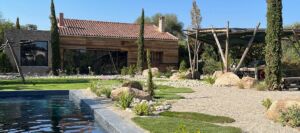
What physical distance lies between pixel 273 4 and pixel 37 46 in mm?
20256

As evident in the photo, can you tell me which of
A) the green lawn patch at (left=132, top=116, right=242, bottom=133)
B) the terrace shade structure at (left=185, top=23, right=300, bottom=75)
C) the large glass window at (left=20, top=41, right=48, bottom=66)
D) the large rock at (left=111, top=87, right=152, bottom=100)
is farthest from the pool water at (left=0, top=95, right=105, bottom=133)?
the large glass window at (left=20, top=41, right=48, bottom=66)

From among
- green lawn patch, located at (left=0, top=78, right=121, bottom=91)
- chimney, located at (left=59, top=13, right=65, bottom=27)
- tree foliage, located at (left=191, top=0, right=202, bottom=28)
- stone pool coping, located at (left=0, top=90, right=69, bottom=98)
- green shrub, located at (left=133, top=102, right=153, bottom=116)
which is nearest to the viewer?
green shrub, located at (left=133, top=102, right=153, bottom=116)

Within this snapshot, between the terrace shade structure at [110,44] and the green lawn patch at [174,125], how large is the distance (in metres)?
23.9

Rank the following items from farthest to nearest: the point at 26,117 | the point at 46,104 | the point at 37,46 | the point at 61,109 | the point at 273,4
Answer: the point at 37,46 < the point at 273,4 < the point at 46,104 < the point at 61,109 < the point at 26,117

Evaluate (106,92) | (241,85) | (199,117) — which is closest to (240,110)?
(199,117)

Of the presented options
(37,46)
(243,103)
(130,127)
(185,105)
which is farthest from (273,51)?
(37,46)

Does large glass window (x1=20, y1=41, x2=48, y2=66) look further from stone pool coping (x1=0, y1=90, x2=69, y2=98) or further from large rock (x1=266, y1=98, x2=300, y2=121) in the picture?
large rock (x1=266, y1=98, x2=300, y2=121)

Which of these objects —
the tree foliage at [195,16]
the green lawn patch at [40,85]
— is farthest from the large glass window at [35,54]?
the tree foliage at [195,16]

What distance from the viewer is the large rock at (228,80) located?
64.8 ft

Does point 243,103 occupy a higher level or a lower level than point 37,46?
lower

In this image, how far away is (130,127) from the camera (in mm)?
8047

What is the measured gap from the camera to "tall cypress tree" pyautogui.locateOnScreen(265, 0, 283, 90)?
57.5 feet

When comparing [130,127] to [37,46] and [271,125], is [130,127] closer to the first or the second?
[271,125]

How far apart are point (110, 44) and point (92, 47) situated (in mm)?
1577
